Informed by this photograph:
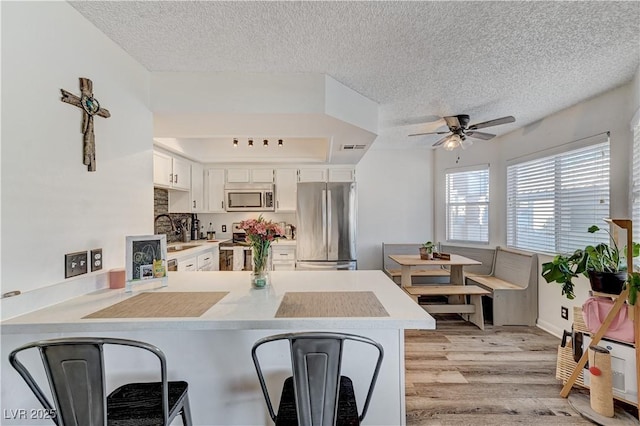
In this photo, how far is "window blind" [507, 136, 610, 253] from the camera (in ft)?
9.24

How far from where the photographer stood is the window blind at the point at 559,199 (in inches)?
111

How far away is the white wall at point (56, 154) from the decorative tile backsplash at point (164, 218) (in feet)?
6.85

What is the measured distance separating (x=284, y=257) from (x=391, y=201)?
208 cm

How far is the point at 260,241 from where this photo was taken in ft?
6.16

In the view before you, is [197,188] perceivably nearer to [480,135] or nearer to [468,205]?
[480,135]

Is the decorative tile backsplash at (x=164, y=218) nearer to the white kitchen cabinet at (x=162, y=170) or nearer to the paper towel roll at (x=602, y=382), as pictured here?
the white kitchen cabinet at (x=162, y=170)

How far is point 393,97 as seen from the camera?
8.92 feet

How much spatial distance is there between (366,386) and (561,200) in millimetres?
3139

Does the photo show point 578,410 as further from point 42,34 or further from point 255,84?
point 42,34

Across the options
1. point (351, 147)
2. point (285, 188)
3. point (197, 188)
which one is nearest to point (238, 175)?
point (197, 188)

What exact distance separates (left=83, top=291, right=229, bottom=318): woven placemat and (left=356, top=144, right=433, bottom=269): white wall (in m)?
3.60

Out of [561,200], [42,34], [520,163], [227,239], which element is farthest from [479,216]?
[42,34]

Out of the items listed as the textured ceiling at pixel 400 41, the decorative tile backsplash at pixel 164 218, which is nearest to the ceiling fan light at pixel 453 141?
the textured ceiling at pixel 400 41

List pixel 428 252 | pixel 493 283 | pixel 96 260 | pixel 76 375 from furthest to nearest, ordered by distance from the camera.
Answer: pixel 428 252 → pixel 493 283 → pixel 96 260 → pixel 76 375
